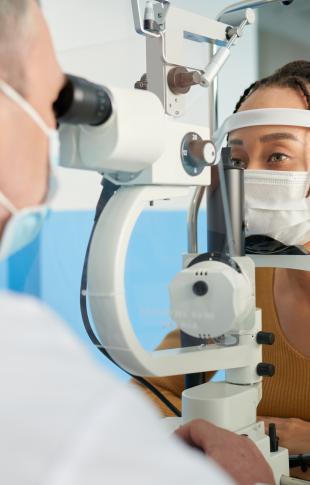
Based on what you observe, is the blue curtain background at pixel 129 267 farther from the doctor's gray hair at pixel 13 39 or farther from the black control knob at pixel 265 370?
the doctor's gray hair at pixel 13 39

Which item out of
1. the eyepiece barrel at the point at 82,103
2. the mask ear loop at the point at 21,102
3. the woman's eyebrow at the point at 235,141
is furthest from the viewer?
the woman's eyebrow at the point at 235,141

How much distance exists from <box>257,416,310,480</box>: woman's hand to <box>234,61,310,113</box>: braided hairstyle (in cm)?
62

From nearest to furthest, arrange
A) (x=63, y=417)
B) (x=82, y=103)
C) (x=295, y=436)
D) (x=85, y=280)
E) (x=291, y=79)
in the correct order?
1. (x=63, y=417)
2. (x=82, y=103)
3. (x=85, y=280)
4. (x=295, y=436)
5. (x=291, y=79)

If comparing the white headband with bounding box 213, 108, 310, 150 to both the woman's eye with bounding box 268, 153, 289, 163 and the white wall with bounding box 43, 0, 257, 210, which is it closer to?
the woman's eye with bounding box 268, 153, 289, 163

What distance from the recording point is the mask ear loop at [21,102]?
1.72 ft

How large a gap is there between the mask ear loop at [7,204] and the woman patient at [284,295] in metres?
0.58

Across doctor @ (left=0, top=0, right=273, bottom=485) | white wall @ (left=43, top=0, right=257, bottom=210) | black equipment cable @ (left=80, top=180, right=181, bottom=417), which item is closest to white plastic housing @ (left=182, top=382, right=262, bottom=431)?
black equipment cable @ (left=80, top=180, right=181, bottom=417)

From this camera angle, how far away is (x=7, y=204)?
535 millimetres

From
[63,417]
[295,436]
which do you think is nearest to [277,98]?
[295,436]

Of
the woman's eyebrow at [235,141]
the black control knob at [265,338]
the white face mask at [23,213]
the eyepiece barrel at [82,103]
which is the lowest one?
the black control knob at [265,338]

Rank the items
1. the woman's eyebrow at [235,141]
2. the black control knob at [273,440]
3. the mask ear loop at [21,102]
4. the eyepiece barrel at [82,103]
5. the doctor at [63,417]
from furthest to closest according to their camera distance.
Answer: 1. the woman's eyebrow at [235,141]
2. the black control knob at [273,440]
3. the eyepiece barrel at [82,103]
4. the mask ear loop at [21,102]
5. the doctor at [63,417]

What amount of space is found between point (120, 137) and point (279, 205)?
533 mm

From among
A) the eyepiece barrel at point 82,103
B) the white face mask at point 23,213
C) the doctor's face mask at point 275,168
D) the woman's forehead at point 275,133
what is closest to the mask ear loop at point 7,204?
the white face mask at point 23,213

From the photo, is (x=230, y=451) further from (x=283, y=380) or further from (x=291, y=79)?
(x=291, y=79)
